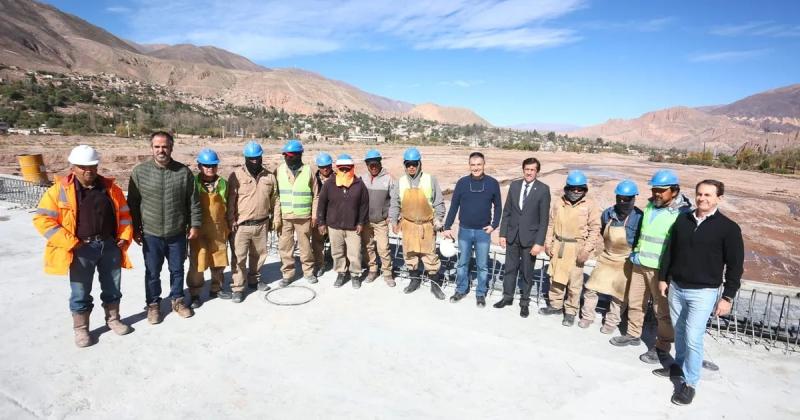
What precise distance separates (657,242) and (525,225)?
135 cm

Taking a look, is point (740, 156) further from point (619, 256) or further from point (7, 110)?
point (7, 110)

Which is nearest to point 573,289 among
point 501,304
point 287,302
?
point 501,304

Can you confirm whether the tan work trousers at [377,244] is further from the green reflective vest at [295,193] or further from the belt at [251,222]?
the belt at [251,222]

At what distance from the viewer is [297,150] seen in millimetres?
5535

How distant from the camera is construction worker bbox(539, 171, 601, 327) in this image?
473 centimetres

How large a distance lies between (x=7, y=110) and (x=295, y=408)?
1932 inches

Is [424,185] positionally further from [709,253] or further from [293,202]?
[709,253]

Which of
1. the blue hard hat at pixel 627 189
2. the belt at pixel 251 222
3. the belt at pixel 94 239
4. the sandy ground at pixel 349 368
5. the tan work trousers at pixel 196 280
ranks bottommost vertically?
the sandy ground at pixel 349 368

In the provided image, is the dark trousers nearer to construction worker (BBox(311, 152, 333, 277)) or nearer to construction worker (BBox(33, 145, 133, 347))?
construction worker (BBox(311, 152, 333, 277))

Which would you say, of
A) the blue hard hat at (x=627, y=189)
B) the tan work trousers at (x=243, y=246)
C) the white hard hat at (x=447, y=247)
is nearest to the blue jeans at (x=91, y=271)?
the tan work trousers at (x=243, y=246)

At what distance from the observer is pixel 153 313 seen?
4.64 meters

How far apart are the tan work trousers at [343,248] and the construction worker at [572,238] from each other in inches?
96.9

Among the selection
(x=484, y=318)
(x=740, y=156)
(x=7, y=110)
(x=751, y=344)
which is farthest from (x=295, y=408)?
(x=7, y=110)

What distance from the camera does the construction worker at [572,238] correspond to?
4734 mm
